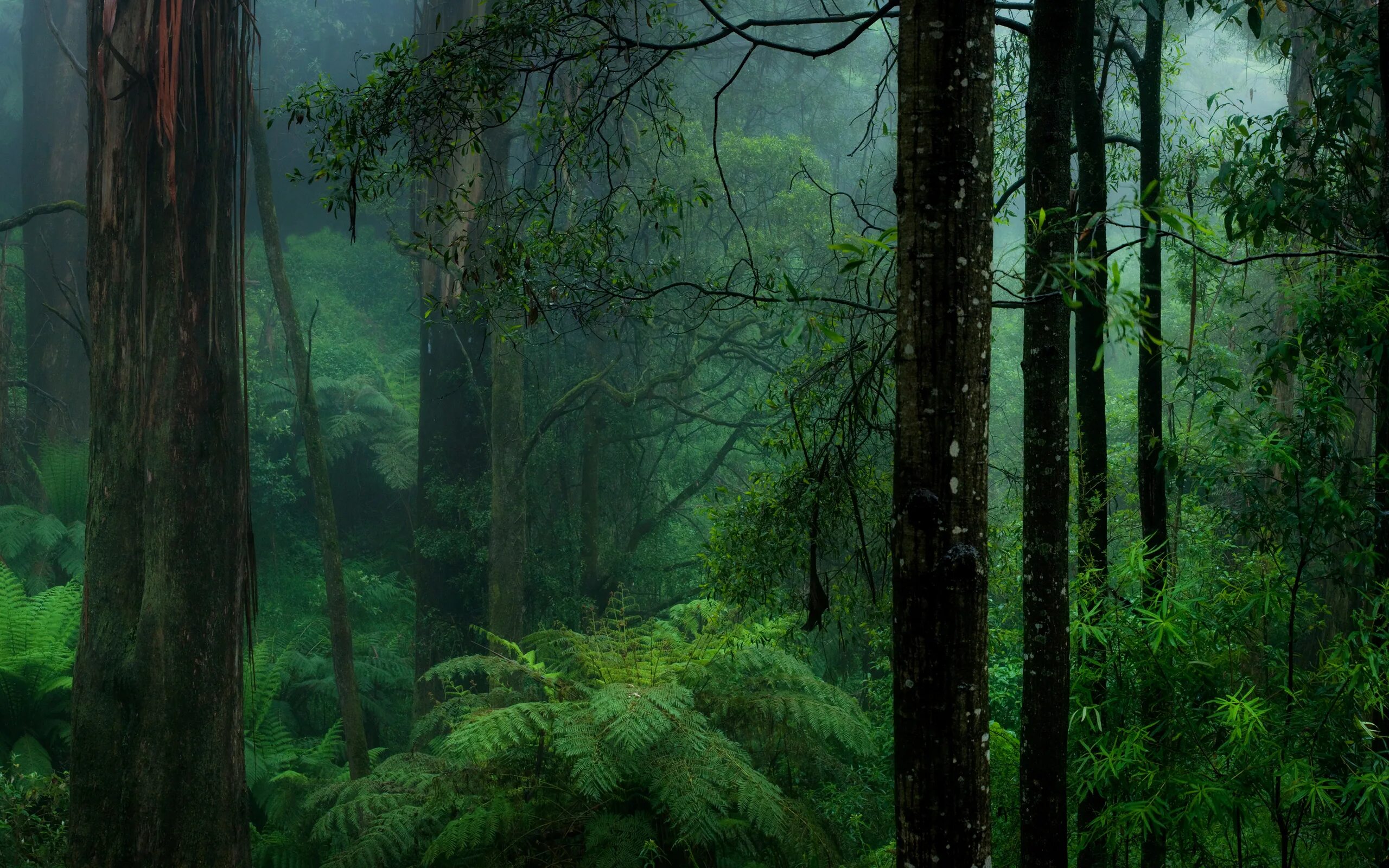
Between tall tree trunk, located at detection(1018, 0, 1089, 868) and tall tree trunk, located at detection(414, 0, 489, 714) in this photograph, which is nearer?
tall tree trunk, located at detection(1018, 0, 1089, 868)

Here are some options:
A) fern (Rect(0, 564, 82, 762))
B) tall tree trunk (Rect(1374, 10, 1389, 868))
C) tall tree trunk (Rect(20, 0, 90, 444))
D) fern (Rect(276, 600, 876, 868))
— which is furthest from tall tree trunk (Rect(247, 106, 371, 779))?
tall tree trunk (Rect(1374, 10, 1389, 868))

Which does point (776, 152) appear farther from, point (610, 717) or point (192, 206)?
point (610, 717)

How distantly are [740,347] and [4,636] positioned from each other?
7.24 meters

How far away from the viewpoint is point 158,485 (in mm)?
5062

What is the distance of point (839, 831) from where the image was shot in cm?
538

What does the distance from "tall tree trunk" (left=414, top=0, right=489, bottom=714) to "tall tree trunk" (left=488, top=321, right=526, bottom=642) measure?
57 cm

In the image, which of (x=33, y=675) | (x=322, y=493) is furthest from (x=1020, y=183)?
(x=33, y=675)

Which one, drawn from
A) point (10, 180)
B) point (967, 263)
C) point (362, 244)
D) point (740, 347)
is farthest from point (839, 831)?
point (10, 180)

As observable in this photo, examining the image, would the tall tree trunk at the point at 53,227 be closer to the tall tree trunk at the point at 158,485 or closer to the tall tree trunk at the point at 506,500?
the tall tree trunk at the point at 506,500

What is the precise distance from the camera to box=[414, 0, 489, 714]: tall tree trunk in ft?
32.1

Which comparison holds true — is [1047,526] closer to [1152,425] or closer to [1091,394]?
[1091,394]

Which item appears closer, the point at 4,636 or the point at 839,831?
the point at 839,831

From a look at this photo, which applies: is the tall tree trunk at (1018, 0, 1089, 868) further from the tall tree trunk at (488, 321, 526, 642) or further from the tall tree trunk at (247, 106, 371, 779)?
the tall tree trunk at (488, 321, 526, 642)

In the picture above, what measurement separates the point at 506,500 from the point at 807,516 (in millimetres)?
5785
